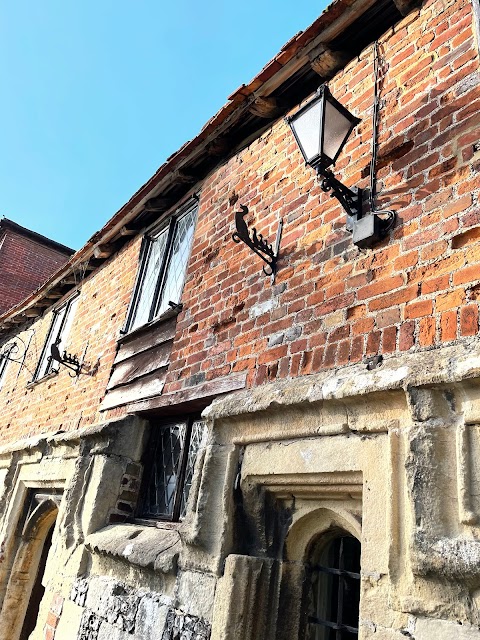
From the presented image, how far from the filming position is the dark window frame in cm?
345

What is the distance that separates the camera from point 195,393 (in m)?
3.29

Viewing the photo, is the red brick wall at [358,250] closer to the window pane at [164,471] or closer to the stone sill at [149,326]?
the stone sill at [149,326]

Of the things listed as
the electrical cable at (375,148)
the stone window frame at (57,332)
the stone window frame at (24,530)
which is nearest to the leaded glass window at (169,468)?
the stone window frame at (24,530)

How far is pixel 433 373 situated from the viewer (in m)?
1.75

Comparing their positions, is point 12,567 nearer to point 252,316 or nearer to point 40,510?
point 40,510

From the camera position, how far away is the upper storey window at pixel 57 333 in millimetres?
6629

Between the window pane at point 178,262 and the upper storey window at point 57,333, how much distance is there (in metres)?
2.58

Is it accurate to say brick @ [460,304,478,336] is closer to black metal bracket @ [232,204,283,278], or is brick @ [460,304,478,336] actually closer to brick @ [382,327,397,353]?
brick @ [382,327,397,353]

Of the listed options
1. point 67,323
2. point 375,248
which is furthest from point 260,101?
point 67,323

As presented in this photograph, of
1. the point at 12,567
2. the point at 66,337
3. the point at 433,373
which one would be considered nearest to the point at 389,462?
the point at 433,373

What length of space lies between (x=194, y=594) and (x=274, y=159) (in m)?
2.96

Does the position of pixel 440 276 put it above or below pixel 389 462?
above

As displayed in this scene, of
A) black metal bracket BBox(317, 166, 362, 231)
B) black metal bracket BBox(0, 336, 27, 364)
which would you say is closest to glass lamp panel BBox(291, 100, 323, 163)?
black metal bracket BBox(317, 166, 362, 231)

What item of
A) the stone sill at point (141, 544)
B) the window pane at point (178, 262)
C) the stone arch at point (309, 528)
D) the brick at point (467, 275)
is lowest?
the stone sill at point (141, 544)
